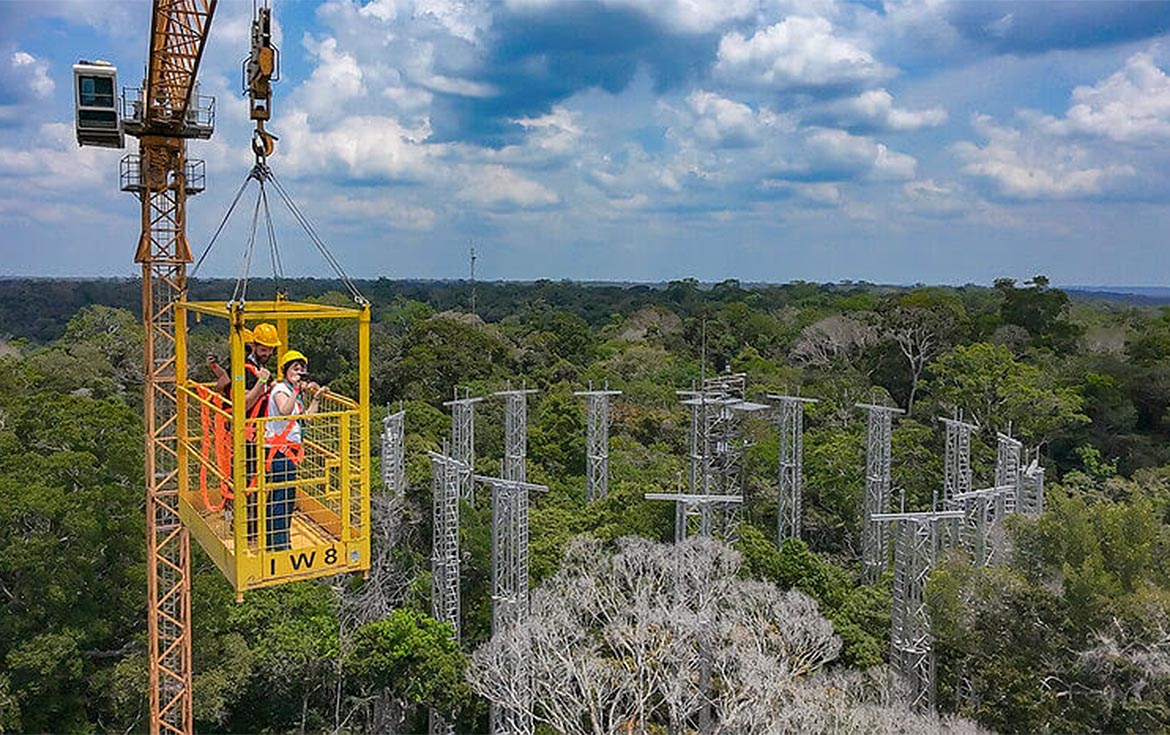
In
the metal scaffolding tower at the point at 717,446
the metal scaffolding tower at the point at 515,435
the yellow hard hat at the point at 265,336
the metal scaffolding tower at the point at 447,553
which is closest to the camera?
the yellow hard hat at the point at 265,336

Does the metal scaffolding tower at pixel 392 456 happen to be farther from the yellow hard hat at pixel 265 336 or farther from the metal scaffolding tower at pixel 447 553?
the yellow hard hat at pixel 265 336

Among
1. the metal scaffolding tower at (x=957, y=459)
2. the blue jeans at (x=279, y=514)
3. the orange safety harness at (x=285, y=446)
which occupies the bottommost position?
the metal scaffolding tower at (x=957, y=459)

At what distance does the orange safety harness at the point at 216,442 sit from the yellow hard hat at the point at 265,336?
27.3 inches

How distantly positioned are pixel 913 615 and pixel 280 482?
12.2 metres

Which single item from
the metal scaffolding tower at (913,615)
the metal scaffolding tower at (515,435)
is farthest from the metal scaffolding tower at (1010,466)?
the metal scaffolding tower at (515,435)

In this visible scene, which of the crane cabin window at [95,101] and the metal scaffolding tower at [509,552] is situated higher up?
the crane cabin window at [95,101]

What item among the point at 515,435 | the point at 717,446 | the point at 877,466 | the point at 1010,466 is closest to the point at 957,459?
the point at 1010,466

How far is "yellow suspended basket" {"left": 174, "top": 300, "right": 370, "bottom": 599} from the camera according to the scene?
7.32 m

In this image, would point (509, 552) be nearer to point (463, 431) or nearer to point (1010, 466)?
point (463, 431)

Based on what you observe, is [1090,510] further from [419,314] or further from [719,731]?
[419,314]

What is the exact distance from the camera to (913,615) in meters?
15.4

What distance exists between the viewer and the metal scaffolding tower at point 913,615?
598 inches

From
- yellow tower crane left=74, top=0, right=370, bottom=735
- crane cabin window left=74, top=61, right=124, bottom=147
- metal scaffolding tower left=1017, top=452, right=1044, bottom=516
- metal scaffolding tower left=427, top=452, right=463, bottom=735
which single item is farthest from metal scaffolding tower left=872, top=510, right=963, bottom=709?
crane cabin window left=74, top=61, right=124, bottom=147

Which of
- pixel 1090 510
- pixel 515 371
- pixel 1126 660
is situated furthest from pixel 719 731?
pixel 515 371
